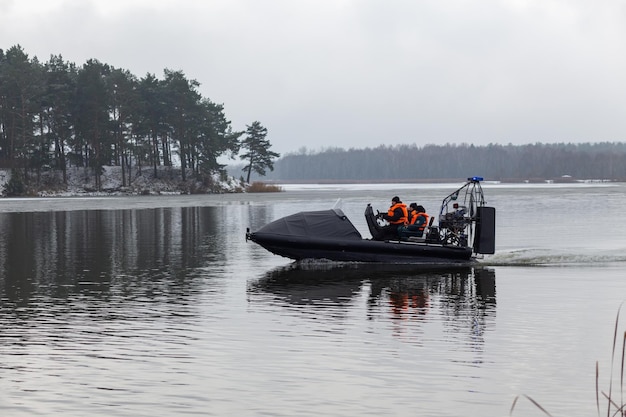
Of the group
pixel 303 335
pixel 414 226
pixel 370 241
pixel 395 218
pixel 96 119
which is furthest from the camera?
pixel 96 119

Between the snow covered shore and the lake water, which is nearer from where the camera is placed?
the lake water

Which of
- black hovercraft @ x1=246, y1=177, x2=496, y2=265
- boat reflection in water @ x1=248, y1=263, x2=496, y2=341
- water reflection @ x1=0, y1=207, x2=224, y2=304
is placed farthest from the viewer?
black hovercraft @ x1=246, y1=177, x2=496, y2=265

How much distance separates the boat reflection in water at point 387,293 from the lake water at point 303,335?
59 millimetres

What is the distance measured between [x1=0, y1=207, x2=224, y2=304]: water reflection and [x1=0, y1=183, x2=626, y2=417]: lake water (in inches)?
5.8

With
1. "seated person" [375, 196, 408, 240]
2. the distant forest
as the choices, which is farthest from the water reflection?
the distant forest

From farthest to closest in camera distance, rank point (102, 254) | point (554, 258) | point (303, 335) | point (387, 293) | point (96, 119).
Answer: point (96, 119) < point (102, 254) < point (554, 258) < point (387, 293) < point (303, 335)

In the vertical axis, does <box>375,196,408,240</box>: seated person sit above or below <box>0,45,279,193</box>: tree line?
below

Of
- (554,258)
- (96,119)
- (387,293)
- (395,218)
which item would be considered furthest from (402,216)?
(96,119)

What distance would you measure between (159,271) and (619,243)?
16.4 metres

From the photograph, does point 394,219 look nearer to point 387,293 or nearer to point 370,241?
point 370,241

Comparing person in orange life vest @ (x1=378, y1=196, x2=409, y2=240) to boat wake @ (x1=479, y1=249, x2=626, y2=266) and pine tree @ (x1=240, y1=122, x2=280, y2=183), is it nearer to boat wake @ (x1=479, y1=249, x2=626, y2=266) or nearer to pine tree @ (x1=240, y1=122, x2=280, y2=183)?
boat wake @ (x1=479, y1=249, x2=626, y2=266)

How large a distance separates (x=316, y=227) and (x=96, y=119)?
71.9m

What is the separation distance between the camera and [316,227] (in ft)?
82.2

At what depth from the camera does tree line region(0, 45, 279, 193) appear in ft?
299
